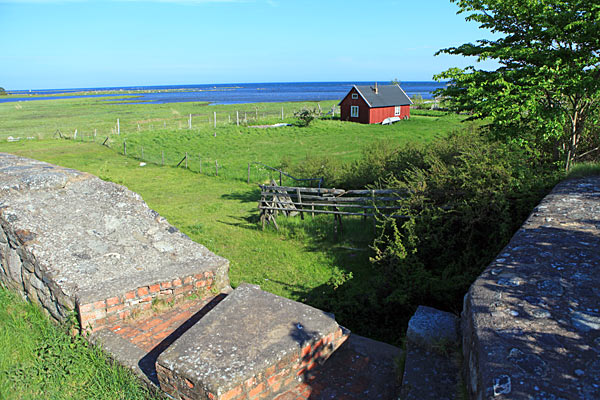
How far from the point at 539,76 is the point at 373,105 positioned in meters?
33.8

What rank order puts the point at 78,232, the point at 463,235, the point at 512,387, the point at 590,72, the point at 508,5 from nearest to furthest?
1. the point at 512,387
2. the point at 78,232
3. the point at 463,235
4. the point at 590,72
5. the point at 508,5

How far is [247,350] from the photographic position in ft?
13.5

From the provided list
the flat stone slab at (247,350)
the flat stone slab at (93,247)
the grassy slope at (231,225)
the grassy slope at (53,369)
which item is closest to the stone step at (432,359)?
the flat stone slab at (247,350)

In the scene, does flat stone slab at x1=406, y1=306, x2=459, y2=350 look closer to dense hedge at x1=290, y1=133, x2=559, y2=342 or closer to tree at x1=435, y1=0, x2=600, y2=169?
dense hedge at x1=290, y1=133, x2=559, y2=342

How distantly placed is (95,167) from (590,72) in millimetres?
22044

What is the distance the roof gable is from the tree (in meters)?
32.4

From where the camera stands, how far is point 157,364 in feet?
13.2

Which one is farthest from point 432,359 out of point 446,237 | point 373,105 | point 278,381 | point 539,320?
point 373,105

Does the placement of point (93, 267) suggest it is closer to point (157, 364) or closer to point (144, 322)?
point (144, 322)

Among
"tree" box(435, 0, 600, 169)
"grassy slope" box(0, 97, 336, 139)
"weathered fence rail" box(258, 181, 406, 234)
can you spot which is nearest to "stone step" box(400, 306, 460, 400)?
"weathered fence rail" box(258, 181, 406, 234)

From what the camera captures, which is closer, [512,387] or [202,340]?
[512,387]

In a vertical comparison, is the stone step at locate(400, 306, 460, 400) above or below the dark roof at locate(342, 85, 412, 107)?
below

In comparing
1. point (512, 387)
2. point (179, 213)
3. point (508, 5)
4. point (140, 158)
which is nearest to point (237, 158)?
point (140, 158)

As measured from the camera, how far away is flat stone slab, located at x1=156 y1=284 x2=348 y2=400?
3809 millimetres
